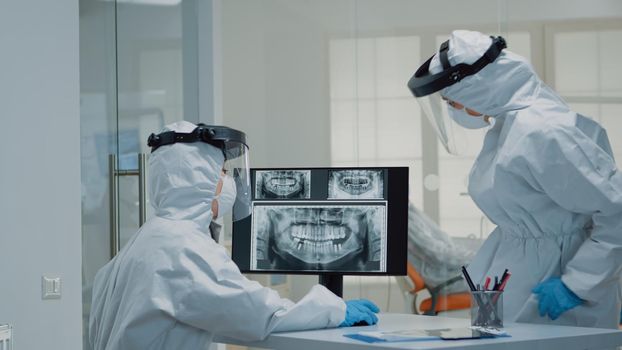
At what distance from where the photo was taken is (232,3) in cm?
420

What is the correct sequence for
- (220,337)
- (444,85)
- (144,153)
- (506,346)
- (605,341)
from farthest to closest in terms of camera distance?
(144,153) < (444,85) < (220,337) < (605,341) < (506,346)

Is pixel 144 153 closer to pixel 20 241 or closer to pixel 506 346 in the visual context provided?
pixel 20 241

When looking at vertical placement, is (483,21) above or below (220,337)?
above

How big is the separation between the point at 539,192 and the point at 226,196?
0.88m

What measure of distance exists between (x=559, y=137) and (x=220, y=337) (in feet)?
3.46

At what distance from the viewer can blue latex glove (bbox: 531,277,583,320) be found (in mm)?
2338

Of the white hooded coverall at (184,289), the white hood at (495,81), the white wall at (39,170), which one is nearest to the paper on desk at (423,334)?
the white hooded coverall at (184,289)

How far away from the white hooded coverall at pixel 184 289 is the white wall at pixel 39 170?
3.06 feet

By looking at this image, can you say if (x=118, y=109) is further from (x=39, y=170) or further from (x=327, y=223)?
(x=327, y=223)

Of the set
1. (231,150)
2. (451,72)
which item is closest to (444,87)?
(451,72)

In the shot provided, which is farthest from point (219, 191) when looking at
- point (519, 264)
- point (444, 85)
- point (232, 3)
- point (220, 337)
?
point (232, 3)

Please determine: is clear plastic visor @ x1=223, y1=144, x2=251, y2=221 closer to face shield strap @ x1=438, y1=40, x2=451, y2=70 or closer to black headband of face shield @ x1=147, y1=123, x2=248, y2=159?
black headband of face shield @ x1=147, y1=123, x2=248, y2=159

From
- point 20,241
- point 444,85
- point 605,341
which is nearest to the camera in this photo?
point 605,341

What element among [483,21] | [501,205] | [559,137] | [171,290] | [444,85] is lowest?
[171,290]
